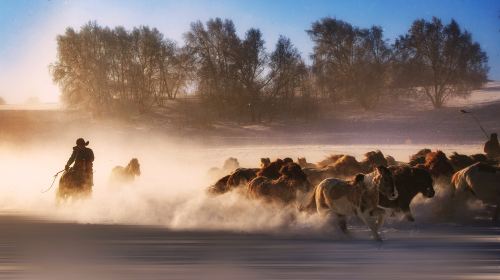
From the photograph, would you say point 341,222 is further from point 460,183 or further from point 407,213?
point 460,183

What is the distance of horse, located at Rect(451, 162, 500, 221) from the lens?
597 inches

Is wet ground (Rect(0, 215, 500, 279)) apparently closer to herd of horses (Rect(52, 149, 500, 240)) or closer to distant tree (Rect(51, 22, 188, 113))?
herd of horses (Rect(52, 149, 500, 240))

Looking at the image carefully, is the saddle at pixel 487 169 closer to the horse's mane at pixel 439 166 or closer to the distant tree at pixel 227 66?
the horse's mane at pixel 439 166

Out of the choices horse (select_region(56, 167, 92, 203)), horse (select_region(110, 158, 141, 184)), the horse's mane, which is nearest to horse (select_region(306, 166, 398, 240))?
the horse's mane

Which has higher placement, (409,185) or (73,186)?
(409,185)

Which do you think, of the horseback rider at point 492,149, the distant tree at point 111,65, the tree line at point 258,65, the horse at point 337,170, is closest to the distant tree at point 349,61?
the tree line at point 258,65

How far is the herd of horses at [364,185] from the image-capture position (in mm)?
12078

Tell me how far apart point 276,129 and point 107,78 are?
15.6 m

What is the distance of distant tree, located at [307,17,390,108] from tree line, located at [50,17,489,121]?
3.0 inches

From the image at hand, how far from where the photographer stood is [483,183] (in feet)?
50.2

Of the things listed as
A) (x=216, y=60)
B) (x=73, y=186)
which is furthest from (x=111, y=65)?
(x=73, y=186)

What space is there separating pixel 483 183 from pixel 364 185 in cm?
431

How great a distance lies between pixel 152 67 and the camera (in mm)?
58438

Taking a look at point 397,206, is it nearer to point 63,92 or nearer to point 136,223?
point 136,223
